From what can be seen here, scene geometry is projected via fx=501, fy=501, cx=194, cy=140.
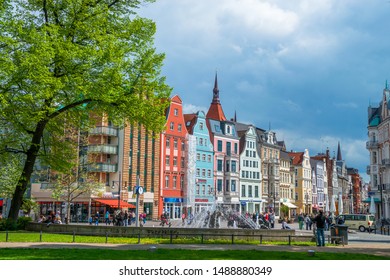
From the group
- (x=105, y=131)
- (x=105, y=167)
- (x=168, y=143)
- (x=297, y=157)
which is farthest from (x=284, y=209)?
(x=105, y=131)

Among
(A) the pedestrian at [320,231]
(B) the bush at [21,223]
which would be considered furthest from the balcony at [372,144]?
(B) the bush at [21,223]

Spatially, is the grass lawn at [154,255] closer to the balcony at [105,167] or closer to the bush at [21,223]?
the bush at [21,223]

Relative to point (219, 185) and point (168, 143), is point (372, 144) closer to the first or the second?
point (219, 185)

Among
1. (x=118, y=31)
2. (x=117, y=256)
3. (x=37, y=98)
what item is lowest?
(x=117, y=256)

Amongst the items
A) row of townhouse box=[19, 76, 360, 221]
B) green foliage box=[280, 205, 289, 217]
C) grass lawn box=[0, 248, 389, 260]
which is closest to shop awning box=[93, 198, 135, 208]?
row of townhouse box=[19, 76, 360, 221]

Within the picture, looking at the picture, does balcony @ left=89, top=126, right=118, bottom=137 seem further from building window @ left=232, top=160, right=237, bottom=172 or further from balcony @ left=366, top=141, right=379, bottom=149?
balcony @ left=366, top=141, right=379, bottom=149

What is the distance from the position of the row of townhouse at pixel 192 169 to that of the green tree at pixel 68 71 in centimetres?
1853

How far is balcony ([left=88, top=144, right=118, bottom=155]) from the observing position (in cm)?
6141

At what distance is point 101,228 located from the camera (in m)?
27.4

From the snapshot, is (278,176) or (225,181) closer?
(225,181)

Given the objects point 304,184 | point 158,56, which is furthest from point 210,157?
point 158,56

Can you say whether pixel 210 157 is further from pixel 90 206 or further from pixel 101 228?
pixel 101 228

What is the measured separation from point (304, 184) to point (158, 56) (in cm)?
8935

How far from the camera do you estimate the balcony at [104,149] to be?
61406mm
